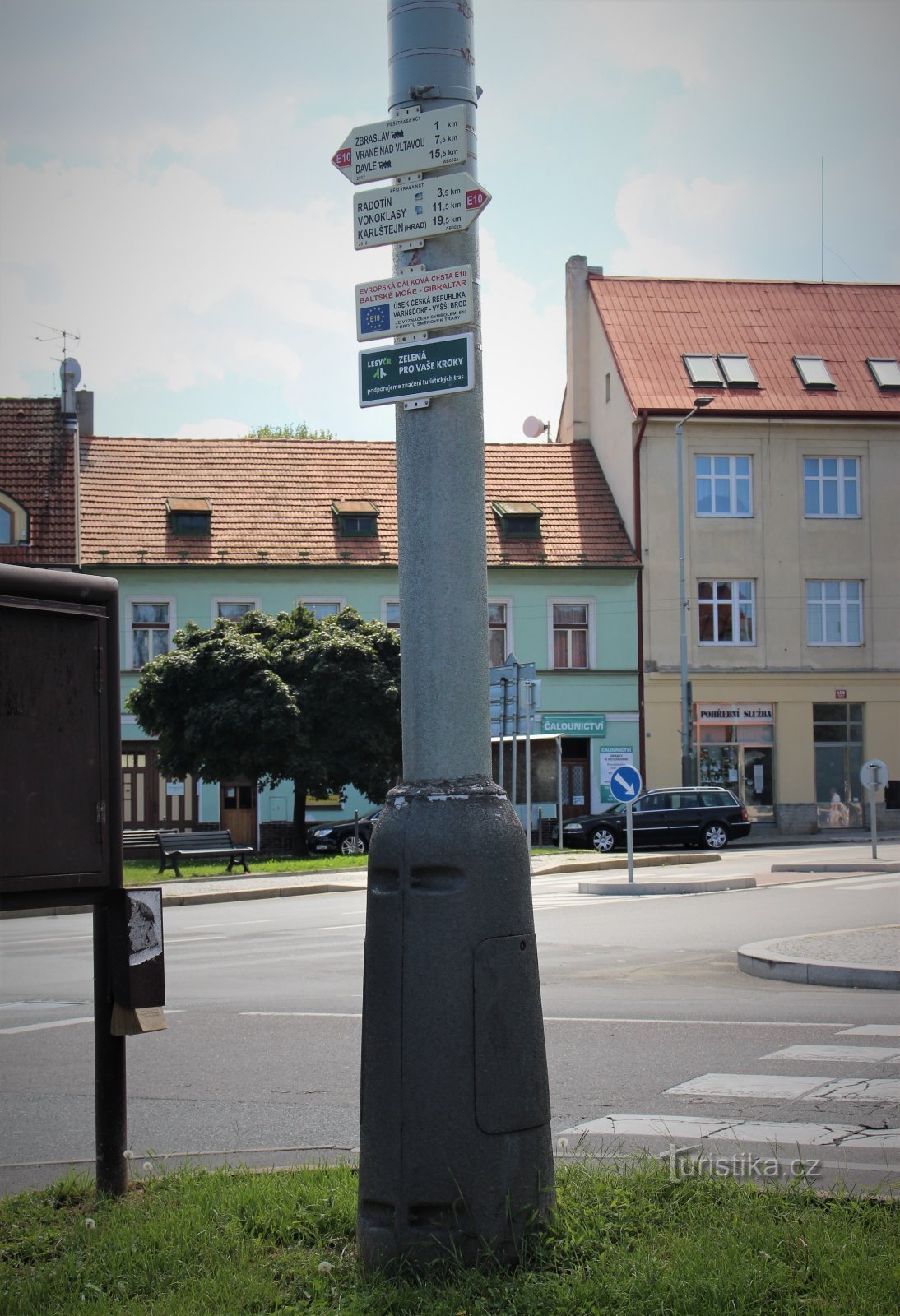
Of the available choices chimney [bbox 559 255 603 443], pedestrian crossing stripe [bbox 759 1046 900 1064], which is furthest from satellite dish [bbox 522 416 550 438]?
pedestrian crossing stripe [bbox 759 1046 900 1064]

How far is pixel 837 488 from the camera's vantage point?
43812 millimetres

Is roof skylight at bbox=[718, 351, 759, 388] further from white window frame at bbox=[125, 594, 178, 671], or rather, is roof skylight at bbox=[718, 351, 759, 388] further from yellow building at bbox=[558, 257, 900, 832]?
white window frame at bbox=[125, 594, 178, 671]

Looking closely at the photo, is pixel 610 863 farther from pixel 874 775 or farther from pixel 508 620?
pixel 508 620

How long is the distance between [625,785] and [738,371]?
82.3 feet

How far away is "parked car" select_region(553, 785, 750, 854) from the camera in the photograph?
3612 cm

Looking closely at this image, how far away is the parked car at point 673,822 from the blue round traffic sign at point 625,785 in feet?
42.4

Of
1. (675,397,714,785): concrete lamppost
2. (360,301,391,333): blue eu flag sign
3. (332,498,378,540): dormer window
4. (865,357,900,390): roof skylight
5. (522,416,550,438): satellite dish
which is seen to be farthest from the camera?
(522,416,550,438): satellite dish

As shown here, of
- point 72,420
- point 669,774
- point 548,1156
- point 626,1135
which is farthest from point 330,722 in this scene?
point 548,1156

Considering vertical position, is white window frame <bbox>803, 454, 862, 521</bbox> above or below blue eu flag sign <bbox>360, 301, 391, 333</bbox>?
above

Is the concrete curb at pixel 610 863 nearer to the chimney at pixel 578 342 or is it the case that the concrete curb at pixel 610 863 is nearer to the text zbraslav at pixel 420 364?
the chimney at pixel 578 342

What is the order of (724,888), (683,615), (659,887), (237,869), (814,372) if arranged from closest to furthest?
1. (659,887)
2. (724,888)
3. (237,869)
4. (683,615)
5. (814,372)

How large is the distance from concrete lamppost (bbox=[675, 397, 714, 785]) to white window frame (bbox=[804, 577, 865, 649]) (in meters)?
4.02

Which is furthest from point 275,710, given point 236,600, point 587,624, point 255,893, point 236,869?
point 587,624

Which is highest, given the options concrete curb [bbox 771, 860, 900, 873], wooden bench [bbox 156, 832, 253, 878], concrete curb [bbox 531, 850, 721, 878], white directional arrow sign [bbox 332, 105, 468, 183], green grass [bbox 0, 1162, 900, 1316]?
white directional arrow sign [bbox 332, 105, 468, 183]
